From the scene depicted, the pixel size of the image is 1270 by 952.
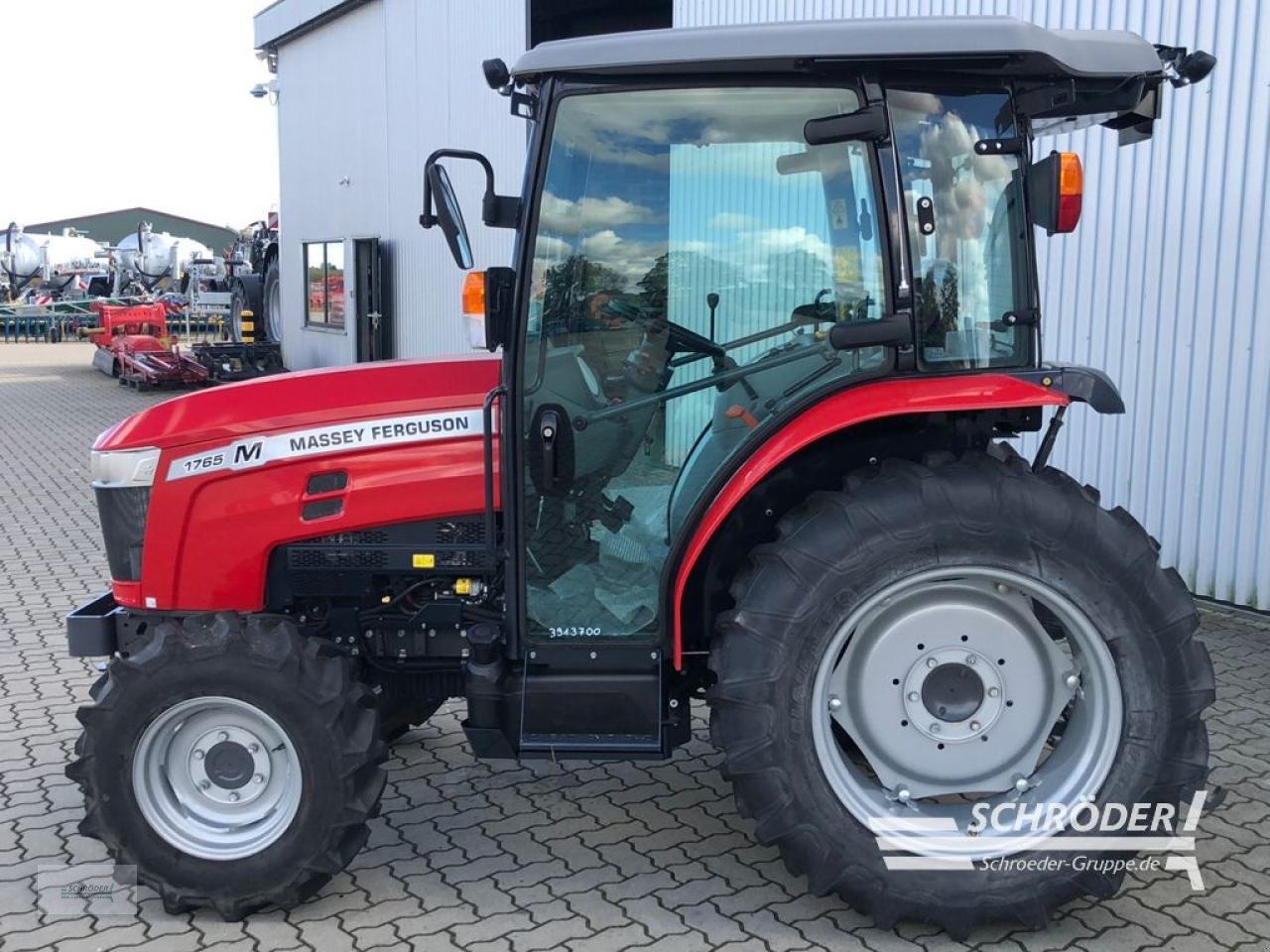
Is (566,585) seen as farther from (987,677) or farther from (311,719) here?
(987,677)

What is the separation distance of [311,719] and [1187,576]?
4.80 meters

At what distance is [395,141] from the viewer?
15.1 meters

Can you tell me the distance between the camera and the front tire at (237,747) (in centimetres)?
332

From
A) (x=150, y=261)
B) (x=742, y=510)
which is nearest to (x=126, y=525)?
(x=742, y=510)

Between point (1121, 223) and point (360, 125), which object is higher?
point (360, 125)

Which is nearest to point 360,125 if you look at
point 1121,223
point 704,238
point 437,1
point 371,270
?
point 371,270

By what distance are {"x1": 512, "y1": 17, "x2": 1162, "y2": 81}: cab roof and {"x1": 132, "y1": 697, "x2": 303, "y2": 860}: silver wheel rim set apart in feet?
6.28

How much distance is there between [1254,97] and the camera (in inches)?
234

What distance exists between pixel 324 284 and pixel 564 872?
15.1m

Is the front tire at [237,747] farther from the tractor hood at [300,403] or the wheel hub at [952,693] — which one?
the wheel hub at [952,693]
